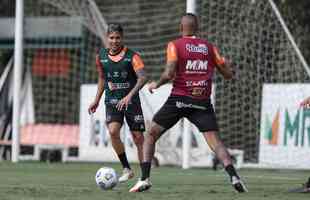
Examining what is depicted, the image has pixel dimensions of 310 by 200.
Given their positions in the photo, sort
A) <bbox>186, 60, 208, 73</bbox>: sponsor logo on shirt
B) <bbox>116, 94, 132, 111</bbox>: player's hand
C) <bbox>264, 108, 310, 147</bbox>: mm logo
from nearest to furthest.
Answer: <bbox>186, 60, 208, 73</bbox>: sponsor logo on shirt
<bbox>116, 94, 132, 111</bbox>: player's hand
<bbox>264, 108, 310, 147</bbox>: mm logo

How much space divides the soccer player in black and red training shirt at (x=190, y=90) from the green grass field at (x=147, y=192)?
1.48 ft

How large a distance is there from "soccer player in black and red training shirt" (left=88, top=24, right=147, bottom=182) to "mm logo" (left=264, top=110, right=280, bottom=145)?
6.01m

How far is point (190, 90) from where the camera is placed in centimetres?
1151

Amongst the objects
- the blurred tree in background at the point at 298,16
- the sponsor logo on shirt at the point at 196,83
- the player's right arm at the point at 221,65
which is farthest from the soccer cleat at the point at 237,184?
the blurred tree in background at the point at 298,16

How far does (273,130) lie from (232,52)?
2029 mm

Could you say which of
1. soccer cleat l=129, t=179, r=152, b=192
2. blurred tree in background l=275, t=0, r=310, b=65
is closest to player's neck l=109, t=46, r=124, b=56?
soccer cleat l=129, t=179, r=152, b=192

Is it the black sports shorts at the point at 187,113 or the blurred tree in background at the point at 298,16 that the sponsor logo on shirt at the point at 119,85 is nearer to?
the black sports shorts at the point at 187,113

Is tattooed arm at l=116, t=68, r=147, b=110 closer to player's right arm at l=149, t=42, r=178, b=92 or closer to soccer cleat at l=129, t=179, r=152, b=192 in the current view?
player's right arm at l=149, t=42, r=178, b=92

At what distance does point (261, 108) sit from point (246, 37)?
1.64 m

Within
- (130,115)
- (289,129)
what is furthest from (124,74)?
(289,129)

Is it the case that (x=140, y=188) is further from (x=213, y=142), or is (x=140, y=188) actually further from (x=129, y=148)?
(x=129, y=148)

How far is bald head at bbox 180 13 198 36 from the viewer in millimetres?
11422

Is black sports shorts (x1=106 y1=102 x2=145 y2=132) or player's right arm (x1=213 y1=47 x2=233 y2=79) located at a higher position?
player's right arm (x1=213 y1=47 x2=233 y2=79)

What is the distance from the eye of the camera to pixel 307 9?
23297 mm
